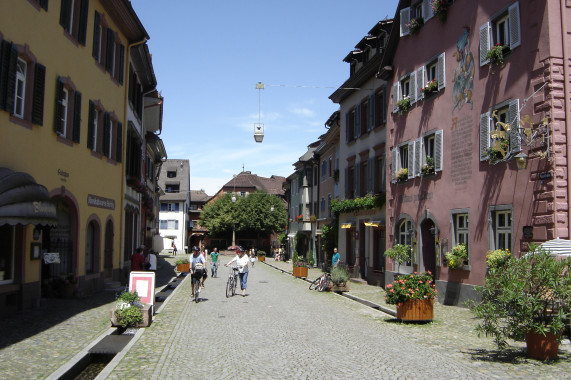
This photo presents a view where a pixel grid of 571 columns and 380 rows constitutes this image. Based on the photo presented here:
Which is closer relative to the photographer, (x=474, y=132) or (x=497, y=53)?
(x=497, y=53)

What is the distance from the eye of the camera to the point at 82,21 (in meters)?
17.8

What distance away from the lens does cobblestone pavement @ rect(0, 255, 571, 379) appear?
8383mm

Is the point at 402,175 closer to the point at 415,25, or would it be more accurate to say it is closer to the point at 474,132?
the point at 474,132

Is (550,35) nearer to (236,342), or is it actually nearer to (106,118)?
(236,342)

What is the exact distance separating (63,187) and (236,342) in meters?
8.22

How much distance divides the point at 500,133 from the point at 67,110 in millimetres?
12292

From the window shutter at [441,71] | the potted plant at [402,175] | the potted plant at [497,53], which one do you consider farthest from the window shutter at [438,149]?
the potted plant at [497,53]

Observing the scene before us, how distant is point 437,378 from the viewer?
26.3ft

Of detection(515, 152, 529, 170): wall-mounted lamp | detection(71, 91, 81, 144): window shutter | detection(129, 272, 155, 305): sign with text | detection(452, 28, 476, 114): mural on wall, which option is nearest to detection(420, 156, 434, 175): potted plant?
detection(452, 28, 476, 114): mural on wall

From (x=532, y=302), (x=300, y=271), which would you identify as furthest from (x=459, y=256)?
(x=300, y=271)

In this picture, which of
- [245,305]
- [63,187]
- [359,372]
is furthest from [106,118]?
[359,372]

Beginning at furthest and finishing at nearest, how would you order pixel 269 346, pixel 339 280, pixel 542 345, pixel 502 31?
1. pixel 339 280
2. pixel 502 31
3. pixel 269 346
4. pixel 542 345

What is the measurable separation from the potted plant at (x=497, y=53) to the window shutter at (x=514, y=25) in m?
0.36

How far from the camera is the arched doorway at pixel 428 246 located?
21094mm
